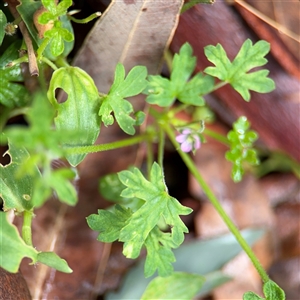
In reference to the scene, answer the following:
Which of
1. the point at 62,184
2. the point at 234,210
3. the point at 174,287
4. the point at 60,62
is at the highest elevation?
the point at 62,184

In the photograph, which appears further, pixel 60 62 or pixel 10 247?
pixel 60 62

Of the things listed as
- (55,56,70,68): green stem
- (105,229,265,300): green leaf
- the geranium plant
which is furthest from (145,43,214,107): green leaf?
(105,229,265,300): green leaf

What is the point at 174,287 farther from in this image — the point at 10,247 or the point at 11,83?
the point at 11,83

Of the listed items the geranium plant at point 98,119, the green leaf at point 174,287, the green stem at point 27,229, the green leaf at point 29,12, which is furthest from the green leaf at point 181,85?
the green leaf at point 174,287


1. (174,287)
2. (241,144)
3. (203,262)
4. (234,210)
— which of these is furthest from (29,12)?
(234,210)

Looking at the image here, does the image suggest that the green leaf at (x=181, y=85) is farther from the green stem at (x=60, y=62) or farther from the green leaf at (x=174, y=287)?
A: the green leaf at (x=174, y=287)

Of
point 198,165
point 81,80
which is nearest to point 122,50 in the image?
point 81,80
